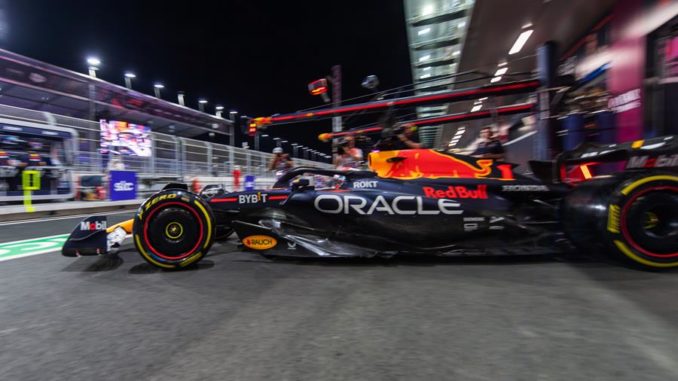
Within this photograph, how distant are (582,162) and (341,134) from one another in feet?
13.7

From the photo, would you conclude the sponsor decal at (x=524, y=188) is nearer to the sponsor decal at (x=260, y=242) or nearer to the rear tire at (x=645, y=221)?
the rear tire at (x=645, y=221)

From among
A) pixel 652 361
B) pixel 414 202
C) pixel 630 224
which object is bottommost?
pixel 652 361

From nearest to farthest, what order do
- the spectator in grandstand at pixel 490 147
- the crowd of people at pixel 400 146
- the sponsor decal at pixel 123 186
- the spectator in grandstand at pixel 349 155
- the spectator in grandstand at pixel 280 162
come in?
1. the crowd of people at pixel 400 146
2. the spectator in grandstand at pixel 490 147
3. the spectator in grandstand at pixel 349 155
4. the spectator in grandstand at pixel 280 162
5. the sponsor decal at pixel 123 186

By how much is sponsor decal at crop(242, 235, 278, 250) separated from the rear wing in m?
2.76

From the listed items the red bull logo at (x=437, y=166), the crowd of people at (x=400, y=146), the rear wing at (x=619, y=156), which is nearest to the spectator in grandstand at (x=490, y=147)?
the crowd of people at (x=400, y=146)

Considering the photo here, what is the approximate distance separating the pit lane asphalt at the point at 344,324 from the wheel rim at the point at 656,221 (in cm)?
20

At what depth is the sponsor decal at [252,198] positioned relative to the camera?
3.09m

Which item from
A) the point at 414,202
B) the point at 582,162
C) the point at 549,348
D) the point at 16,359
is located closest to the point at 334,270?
the point at 414,202

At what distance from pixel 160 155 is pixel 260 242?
12.5 meters

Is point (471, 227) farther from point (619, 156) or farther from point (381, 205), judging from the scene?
point (619, 156)

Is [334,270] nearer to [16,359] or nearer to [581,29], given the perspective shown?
[16,359]

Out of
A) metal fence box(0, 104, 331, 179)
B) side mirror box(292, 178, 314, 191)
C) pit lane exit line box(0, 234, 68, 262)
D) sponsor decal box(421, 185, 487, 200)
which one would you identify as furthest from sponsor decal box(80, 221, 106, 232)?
metal fence box(0, 104, 331, 179)

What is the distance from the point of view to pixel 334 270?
8.71 ft

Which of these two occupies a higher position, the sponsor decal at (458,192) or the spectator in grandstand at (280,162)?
the spectator in grandstand at (280,162)
